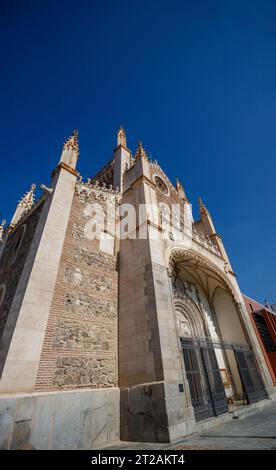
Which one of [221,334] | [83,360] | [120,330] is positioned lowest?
[83,360]

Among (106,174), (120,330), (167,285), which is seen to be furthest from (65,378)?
(106,174)

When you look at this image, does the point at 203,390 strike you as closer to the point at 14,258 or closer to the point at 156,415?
the point at 156,415

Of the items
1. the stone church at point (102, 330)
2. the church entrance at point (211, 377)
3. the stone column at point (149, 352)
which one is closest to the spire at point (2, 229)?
the stone church at point (102, 330)

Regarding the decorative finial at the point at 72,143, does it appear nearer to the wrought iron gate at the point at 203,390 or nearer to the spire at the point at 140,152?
the spire at the point at 140,152

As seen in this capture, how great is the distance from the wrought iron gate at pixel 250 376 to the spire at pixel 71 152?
11.9m

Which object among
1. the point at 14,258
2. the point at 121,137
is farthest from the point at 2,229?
the point at 121,137

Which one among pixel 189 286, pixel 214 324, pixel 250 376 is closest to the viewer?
pixel 250 376

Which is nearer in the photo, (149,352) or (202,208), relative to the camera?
(149,352)

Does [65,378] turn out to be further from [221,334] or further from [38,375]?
[221,334]

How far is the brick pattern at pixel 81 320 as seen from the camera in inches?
241

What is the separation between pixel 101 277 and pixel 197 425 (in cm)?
537

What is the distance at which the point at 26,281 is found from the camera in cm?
662

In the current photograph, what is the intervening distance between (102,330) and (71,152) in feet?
27.1

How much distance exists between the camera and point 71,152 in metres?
10.9
